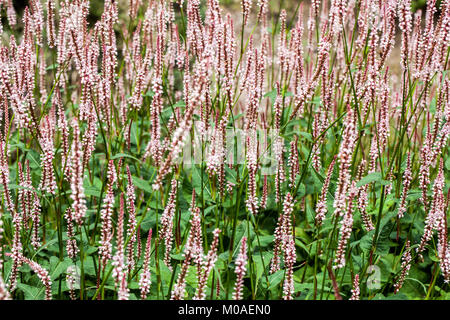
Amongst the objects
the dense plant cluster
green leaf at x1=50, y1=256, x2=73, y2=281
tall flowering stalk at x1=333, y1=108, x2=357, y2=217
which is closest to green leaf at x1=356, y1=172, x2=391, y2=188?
the dense plant cluster

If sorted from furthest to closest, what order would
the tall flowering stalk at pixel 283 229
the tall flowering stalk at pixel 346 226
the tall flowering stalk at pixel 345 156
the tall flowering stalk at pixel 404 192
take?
the tall flowering stalk at pixel 404 192 → the tall flowering stalk at pixel 283 229 → the tall flowering stalk at pixel 346 226 → the tall flowering stalk at pixel 345 156

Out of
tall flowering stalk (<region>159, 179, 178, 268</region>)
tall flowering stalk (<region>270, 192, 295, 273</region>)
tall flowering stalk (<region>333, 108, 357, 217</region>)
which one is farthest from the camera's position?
tall flowering stalk (<region>159, 179, 178, 268</region>)

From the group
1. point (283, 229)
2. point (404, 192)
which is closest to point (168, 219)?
point (283, 229)

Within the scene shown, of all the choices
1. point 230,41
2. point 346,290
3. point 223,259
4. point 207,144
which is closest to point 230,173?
point 207,144

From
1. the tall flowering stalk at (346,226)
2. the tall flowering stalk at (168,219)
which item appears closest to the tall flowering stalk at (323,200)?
the tall flowering stalk at (346,226)

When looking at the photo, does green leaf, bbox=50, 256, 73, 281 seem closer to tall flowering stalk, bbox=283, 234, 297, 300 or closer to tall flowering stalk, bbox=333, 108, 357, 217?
tall flowering stalk, bbox=283, 234, 297, 300

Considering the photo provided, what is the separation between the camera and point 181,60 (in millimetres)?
3088

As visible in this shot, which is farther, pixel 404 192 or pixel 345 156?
pixel 404 192

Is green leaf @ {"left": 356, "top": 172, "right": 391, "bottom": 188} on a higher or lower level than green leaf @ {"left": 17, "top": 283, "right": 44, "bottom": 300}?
higher

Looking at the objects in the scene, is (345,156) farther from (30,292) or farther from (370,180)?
(30,292)

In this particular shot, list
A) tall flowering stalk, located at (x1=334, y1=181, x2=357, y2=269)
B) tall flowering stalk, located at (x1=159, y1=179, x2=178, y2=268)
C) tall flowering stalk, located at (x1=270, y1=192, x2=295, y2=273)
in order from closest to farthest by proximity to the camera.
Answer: tall flowering stalk, located at (x1=334, y1=181, x2=357, y2=269) → tall flowering stalk, located at (x1=270, y1=192, x2=295, y2=273) → tall flowering stalk, located at (x1=159, y1=179, x2=178, y2=268)

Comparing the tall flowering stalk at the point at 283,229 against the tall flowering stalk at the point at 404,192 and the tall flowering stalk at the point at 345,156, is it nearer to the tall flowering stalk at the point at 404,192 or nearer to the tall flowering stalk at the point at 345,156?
the tall flowering stalk at the point at 345,156

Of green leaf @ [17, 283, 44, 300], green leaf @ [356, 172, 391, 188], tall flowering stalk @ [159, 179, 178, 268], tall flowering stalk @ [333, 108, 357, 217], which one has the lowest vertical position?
green leaf @ [17, 283, 44, 300]
